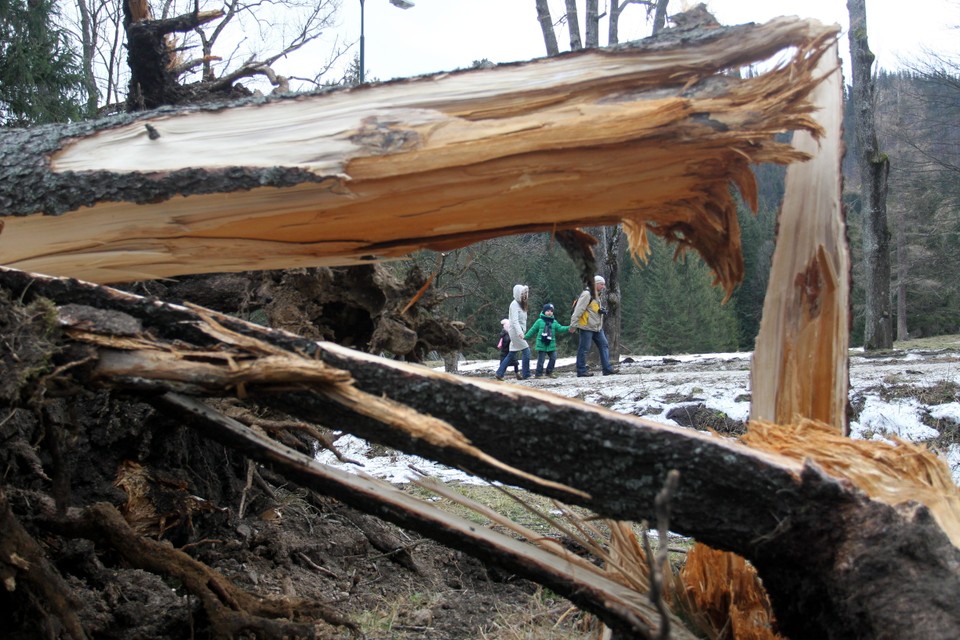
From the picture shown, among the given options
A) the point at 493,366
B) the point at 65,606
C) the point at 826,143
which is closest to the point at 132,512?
the point at 65,606

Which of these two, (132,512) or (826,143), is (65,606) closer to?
(132,512)

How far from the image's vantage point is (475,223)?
8.61 feet

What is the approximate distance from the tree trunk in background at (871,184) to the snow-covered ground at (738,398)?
8.35 ft

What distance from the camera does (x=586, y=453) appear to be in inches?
78.2

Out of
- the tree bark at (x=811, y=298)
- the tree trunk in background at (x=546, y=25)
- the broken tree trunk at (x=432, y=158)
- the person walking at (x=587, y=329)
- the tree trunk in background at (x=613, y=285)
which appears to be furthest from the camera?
the tree trunk in background at (x=546, y=25)

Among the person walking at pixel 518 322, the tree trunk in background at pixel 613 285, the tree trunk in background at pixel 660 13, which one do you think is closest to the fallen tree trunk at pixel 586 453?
the person walking at pixel 518 322

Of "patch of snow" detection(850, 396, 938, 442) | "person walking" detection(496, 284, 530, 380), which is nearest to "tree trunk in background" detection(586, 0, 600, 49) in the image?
"person walking" detection(496, 284, 530, 380)

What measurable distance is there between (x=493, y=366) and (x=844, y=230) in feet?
40.3

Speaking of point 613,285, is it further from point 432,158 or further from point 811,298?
point 432,158

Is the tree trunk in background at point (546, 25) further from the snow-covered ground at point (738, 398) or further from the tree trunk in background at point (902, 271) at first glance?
the tree trunk in background at point (902, 271)

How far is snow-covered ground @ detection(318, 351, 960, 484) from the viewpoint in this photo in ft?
18.4

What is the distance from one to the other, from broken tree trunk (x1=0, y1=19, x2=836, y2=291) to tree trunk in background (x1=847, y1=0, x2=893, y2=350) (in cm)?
1102

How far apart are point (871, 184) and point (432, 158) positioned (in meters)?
11.7

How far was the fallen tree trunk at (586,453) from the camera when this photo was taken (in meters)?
1.91
